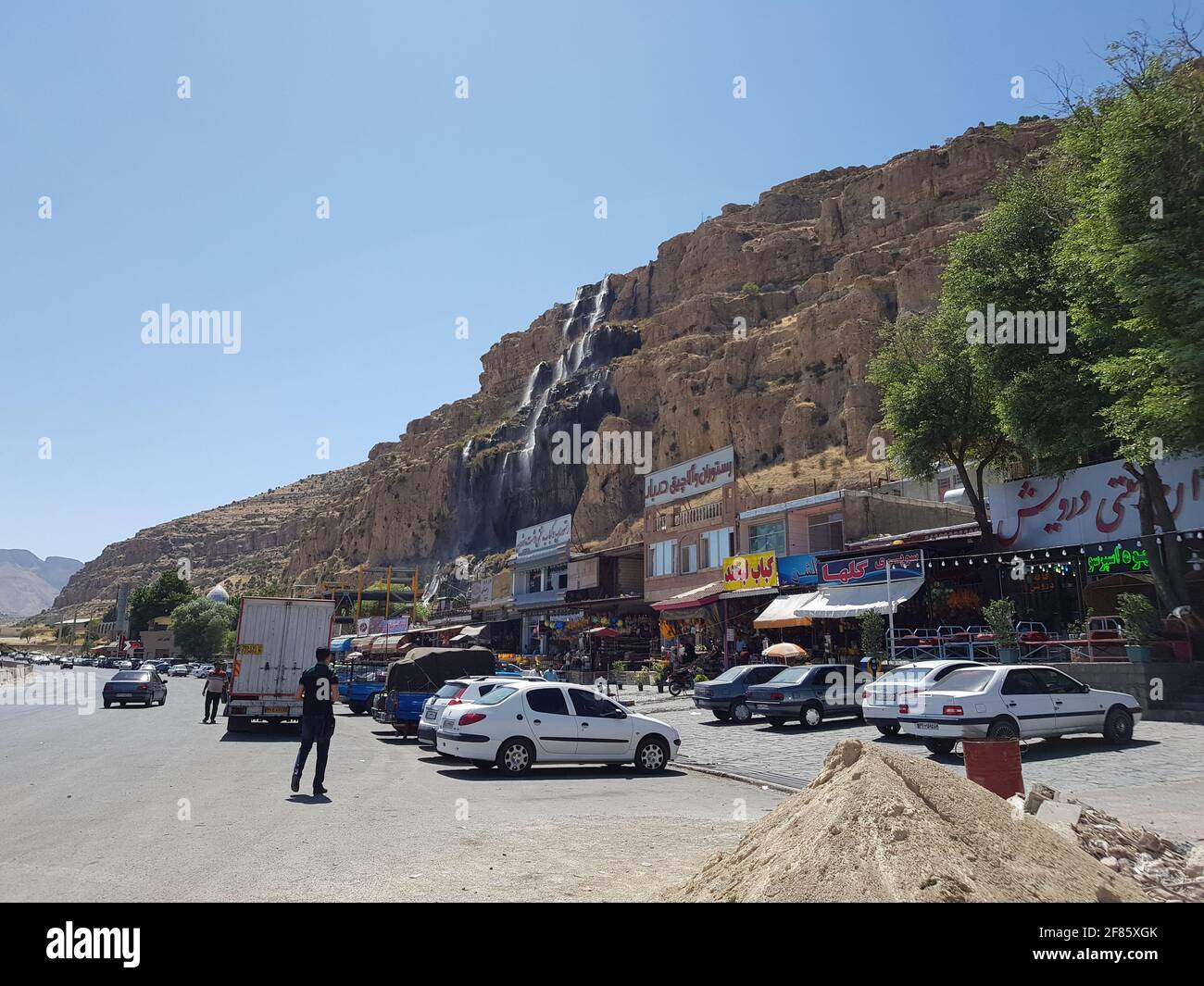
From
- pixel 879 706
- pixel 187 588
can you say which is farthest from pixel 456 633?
pixel 187 588

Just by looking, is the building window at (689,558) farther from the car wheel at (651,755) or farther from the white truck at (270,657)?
the car wheel at (651,755)

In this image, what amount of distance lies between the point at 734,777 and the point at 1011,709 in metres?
4.55

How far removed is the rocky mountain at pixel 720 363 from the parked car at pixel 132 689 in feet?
117

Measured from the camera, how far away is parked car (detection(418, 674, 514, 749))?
577 inches

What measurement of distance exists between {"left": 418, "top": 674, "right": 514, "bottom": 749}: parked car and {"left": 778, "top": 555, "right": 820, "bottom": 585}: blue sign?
1689 cm

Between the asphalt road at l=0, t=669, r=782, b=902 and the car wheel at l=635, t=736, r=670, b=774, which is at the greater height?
the asphalt road at l=0, t=669, r=782, b=902

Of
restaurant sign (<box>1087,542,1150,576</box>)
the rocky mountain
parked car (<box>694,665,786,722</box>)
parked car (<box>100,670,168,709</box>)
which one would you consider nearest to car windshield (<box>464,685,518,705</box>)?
parked car (<box>694,665,786,722</box>)

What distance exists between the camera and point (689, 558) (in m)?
39.5

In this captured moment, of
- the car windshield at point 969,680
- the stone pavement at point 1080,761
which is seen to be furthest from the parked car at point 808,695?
the car windshield at point 969,680

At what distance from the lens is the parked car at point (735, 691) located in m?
22.0

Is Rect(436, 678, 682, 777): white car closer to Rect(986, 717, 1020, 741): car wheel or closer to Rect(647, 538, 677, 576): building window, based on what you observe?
Rect(986, 717, 1020, 741): car wheel

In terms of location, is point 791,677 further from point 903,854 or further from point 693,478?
point 693,478
